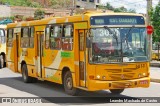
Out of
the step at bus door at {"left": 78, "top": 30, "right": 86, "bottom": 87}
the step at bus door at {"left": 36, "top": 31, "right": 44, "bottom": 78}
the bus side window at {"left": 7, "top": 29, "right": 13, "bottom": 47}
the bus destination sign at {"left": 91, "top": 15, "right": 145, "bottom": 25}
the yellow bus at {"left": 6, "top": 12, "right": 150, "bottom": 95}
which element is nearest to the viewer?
the yellow bus at {"left": 6, "top": 12, "right": 150, "bottom": 95}

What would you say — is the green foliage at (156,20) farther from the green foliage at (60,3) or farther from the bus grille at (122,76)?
the green foliage at (60,3)

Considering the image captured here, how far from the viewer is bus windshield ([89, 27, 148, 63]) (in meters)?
13.6

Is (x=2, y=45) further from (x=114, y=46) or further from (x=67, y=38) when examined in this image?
(x=114, y=46)

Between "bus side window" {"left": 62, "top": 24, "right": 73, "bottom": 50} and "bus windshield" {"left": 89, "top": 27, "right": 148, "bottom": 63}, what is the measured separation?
5.56 ft

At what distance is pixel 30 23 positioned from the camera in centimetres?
1959

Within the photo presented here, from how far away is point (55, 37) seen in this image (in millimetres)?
16672

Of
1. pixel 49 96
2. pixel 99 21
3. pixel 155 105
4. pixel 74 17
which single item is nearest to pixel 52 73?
pixel 49 96

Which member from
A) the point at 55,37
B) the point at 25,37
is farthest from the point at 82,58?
the point at 25,37

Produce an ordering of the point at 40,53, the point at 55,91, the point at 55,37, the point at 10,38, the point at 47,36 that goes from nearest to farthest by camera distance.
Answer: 1. the point at 55,37
2. the point at 55,91
3. the point at 47,36
4. the point at 40,53
5. the point at 10,38

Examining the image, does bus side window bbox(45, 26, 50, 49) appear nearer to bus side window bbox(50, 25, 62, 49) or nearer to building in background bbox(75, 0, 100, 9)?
bus side window bbox(50, 25, 62, 49)

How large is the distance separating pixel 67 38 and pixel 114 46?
2.41 metres

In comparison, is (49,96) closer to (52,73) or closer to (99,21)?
(52,73)

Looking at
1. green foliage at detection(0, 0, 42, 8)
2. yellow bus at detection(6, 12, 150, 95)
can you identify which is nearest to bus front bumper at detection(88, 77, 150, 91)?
yellow bus at detection(6, 12, 150, 95)

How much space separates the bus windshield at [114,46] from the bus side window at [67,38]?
5.56 ft
